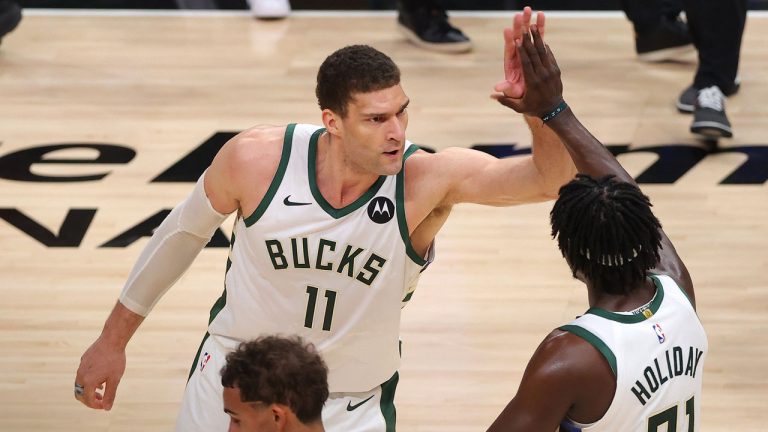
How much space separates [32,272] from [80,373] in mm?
1950

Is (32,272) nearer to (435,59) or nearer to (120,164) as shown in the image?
(120,164)

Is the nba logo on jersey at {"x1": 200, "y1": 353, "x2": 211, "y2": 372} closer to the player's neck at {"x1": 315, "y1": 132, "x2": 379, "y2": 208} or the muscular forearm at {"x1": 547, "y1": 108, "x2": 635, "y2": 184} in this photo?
the player's neck at {"x1": 315, "y1": 132, "x2": 379, "y2": 208}

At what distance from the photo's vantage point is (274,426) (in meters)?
2.21

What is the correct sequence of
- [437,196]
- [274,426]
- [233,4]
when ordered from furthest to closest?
1. [233,4]
2. [437,196]
3. [274,426]

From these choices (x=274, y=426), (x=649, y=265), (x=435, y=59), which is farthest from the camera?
(x=435, y=59)

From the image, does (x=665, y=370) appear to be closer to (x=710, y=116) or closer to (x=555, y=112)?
(x=555, y=112)

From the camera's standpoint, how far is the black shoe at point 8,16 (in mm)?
7520

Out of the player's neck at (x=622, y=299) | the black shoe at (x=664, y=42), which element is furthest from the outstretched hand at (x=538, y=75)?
the black shoe at (x=664, y=42)

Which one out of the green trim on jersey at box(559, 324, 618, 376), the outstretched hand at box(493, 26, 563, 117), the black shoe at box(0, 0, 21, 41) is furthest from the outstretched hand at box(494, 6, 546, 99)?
the black shoe at box(0, 0, 21, 41)

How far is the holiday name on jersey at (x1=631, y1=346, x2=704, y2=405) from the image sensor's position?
99.0 inches

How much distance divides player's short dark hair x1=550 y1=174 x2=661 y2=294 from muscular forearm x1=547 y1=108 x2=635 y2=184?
8.1 inches

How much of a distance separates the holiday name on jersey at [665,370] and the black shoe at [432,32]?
533 cm

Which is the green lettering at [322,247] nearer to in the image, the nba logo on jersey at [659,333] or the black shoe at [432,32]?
the nba logo on jersey at [659,333]

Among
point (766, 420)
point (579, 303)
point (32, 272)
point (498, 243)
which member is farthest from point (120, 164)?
point (766, 420)
